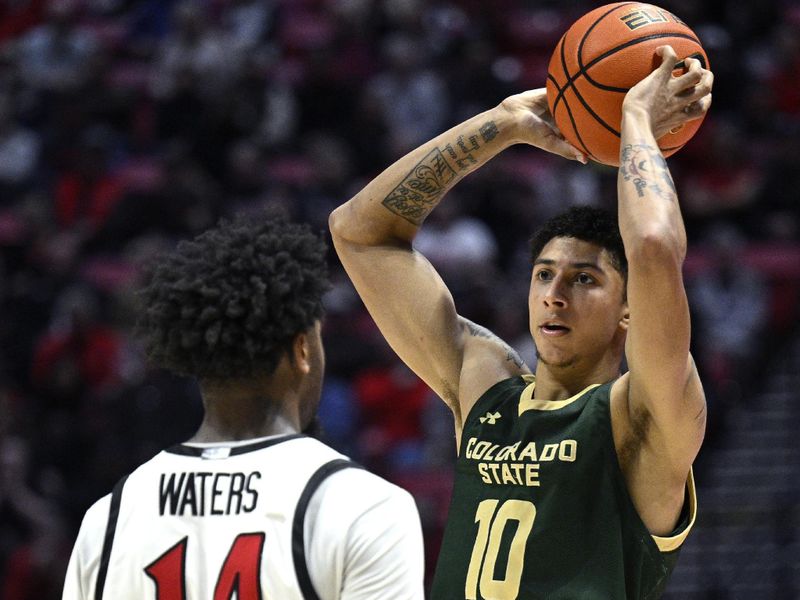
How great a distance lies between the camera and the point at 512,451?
367cm

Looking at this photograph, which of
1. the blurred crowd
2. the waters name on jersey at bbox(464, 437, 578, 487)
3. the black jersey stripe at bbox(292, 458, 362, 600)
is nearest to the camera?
the black jersey stripe at bbox(292, 458, 362, 600)

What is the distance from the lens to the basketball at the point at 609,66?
3.66 metres

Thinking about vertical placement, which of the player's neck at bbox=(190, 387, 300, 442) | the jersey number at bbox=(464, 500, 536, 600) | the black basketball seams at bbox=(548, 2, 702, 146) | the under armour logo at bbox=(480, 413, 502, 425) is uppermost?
the black basketball seams at bbox=(548, 2, 702, 146)

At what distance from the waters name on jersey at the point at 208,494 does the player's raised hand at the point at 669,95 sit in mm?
1431

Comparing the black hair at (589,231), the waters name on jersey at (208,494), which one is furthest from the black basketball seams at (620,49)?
the waters name on jersey at (208,494)

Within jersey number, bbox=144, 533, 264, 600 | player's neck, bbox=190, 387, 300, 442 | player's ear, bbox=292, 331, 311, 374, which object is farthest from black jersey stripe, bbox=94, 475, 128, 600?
player's ear, bbox=292, 331, 311, 374

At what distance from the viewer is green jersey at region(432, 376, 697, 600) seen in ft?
11.3

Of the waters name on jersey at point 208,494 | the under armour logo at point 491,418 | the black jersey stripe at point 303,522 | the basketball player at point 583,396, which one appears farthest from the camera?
the under armour logo at point 491,418

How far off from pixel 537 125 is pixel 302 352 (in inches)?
48.7

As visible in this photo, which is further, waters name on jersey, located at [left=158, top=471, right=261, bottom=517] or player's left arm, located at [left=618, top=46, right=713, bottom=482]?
player's left arm, located at [left=618, top=46, right=713, bottom=482]

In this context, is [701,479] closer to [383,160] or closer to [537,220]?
[537,220]

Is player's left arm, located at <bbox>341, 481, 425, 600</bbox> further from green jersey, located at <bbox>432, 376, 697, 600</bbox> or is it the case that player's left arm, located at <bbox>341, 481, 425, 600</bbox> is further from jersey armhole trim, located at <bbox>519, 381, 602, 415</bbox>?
jersey armhole trim, located at <bbox>519, 381, 602, 415</bbox>

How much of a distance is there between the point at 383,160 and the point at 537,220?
1513 millimetres

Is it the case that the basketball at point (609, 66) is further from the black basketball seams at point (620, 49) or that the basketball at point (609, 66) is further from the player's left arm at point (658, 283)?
the player's left arm at point (658, 283)
